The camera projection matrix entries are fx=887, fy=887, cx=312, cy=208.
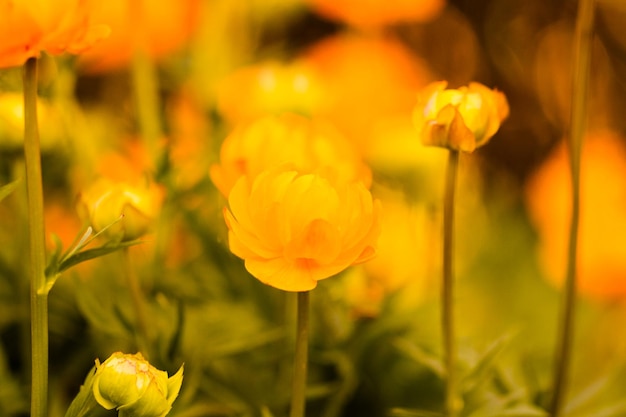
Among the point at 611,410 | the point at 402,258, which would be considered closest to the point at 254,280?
the point at 402,258

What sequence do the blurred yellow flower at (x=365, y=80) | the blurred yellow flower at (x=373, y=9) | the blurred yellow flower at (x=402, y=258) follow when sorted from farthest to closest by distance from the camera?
1. the blurred yellow flower at (x=365, y=80)
2. the blurred yellow flower at (x=373, y=9)
3. the blurred yellow flower at (x=402, y=258)

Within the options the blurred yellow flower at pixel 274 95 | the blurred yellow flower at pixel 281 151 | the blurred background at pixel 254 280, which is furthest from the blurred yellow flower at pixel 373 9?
the blurred yellow flower at pixel 281 151

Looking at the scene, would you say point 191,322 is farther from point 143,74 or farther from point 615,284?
point 615,284

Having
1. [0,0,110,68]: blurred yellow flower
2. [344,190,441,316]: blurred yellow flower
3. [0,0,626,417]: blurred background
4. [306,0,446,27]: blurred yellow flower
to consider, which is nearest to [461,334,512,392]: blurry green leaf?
[0,0,626,417]: blurred background

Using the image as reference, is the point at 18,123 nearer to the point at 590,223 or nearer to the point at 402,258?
the point at 402,258

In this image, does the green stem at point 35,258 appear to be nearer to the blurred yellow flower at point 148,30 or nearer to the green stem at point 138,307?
the green stem at point 138,307

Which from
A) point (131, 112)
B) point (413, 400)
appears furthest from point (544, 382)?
point (131, 112)
